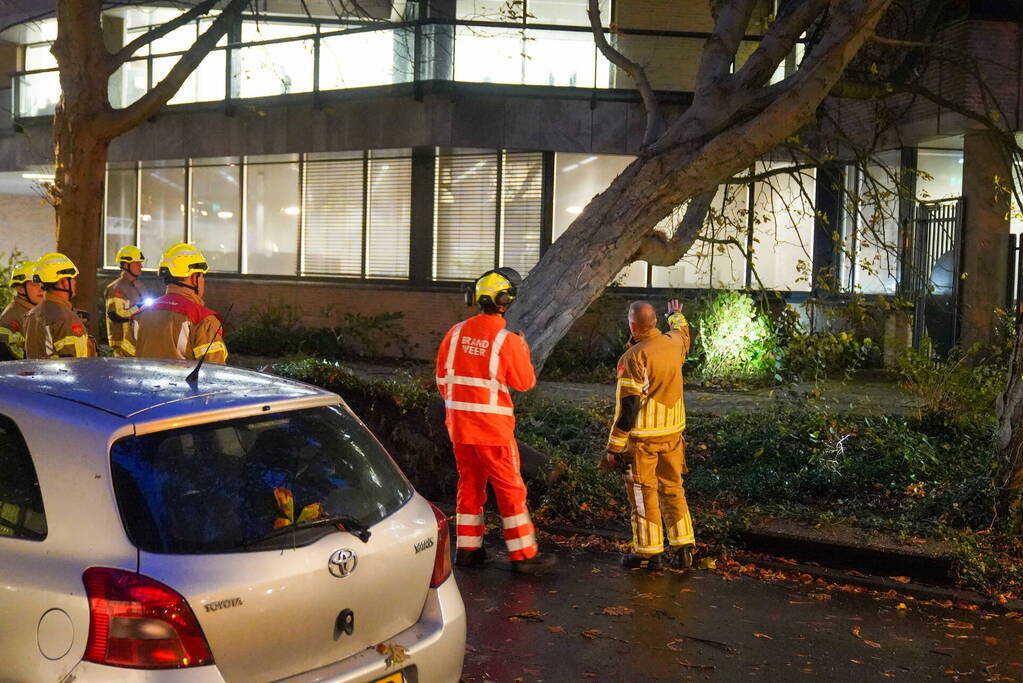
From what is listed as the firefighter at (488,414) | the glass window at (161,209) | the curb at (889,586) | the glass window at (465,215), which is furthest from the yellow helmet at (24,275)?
the glass window at (161,209)

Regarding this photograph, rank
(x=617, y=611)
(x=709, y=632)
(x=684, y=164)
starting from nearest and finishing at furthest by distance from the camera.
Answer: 1. (x=709, y=632)
2. (x=617, y=611)
3. (x=684, y=164)

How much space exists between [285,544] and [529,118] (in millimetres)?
14348

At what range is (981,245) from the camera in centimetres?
1488

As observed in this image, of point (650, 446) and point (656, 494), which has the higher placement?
point (650, 446)

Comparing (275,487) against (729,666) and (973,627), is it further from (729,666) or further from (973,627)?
(973,627)

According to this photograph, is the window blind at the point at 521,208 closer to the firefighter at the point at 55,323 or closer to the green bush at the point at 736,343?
the green bush at the point at 736,343

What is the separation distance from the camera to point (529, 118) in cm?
1730

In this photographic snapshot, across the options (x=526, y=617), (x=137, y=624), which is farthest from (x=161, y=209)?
(x=137, y=624)

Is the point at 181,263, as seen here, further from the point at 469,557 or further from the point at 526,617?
the point at 526,617

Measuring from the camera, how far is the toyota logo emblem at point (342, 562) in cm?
365

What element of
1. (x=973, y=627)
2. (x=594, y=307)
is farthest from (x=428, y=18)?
(x=973, y=627)

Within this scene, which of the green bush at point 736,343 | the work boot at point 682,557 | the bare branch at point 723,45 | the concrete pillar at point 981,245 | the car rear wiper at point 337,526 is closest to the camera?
the car rear wiper at point 337,526

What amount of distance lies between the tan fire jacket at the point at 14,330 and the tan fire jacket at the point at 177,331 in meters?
1.90

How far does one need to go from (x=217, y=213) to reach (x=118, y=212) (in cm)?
302
